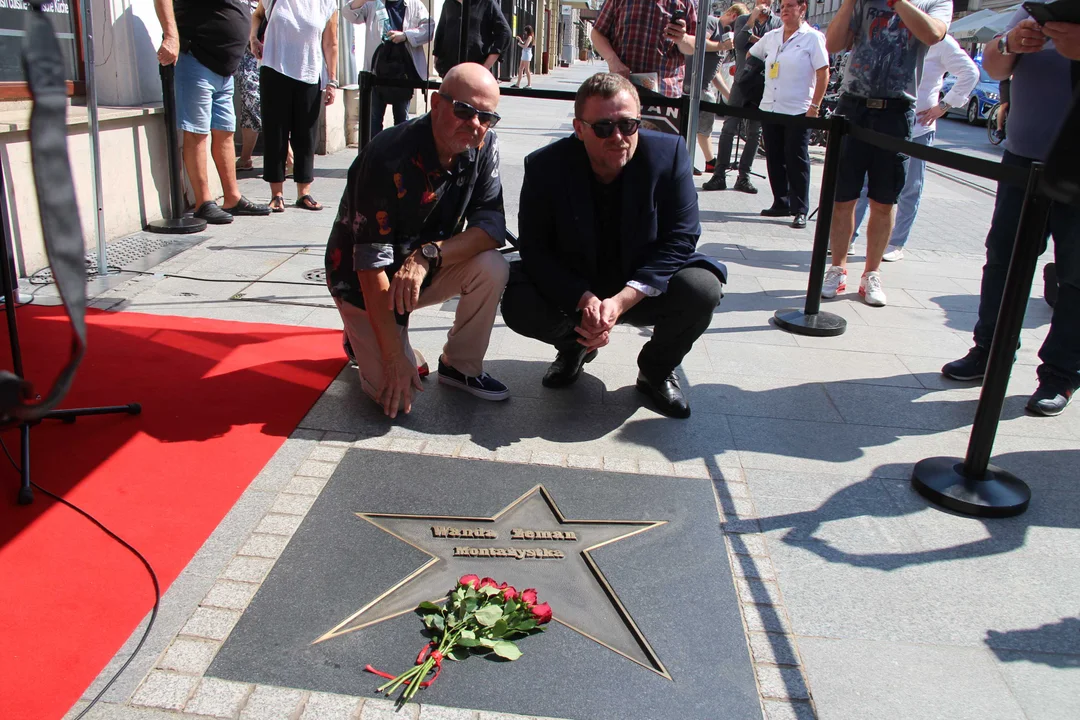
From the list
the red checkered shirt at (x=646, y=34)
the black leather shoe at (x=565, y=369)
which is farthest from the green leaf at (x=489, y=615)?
the red checkered shirt at (x=646, y=34)

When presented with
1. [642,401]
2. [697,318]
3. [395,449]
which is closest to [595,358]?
[642,401]

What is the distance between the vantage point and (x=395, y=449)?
3.27 m

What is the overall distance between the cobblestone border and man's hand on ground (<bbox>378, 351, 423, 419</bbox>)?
0.15 m

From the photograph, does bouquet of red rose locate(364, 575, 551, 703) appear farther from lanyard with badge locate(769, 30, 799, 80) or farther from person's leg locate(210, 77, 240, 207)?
lanyard with badge locate(769, 30, 799, 80)

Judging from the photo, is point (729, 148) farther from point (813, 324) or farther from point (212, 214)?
point (212, 214)

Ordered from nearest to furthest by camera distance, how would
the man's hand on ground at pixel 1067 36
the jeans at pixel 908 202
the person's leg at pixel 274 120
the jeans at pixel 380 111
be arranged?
the man's hand on ground at pixel 1067 36
the jeans at pixel 908 202
the person's leg at pixel 274 120
the jeans at pixel 380 111

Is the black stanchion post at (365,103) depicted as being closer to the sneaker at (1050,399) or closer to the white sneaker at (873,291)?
the white sneaker at (873,291)

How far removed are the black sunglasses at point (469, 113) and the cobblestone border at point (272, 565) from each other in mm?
1189

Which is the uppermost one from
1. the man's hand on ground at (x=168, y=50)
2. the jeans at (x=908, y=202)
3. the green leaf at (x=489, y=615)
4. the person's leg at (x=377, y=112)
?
the man's hand on ground at (x=168, y=50)

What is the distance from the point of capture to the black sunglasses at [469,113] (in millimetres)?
3107

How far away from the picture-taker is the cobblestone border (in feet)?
6.59

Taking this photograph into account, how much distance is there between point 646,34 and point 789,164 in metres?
1.96

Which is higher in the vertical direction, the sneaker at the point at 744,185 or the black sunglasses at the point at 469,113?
the black sunglasses at the point at 469,113

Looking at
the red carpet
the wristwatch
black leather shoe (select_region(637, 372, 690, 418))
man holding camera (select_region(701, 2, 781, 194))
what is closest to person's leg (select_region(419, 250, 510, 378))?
the wristwatch
